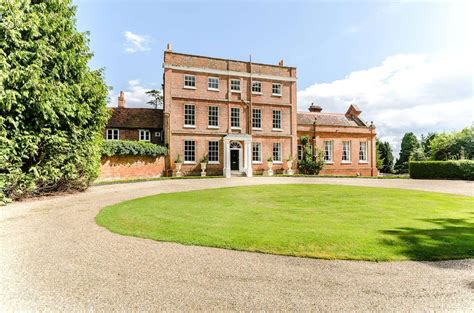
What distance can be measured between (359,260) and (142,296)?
3.23 metres

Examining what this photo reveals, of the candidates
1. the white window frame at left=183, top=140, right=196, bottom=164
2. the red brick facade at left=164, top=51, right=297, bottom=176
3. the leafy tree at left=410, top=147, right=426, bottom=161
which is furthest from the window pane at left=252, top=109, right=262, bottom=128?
the leafy tree at left=410, top=147, right=426, bottom=161

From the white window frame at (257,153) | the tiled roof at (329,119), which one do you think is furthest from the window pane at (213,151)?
the tiled roof at (329,119)

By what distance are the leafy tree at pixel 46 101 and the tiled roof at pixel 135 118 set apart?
1126 centimetres

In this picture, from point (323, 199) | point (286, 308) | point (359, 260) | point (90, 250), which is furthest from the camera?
point (323, 199)

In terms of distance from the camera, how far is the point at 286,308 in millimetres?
2939

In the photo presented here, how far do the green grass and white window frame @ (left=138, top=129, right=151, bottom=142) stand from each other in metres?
17.3

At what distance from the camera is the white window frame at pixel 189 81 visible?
25.0 m

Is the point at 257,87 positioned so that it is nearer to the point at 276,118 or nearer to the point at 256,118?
the point at 256,118

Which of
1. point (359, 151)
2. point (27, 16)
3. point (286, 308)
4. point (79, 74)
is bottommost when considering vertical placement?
point (286, 308)

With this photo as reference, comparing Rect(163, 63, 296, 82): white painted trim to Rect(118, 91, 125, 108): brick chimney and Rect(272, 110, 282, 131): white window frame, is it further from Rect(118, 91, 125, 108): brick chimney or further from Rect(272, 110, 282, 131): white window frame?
Rect(118, 91, 125, 108): brick chimney

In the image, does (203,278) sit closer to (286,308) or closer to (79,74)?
(286,308)

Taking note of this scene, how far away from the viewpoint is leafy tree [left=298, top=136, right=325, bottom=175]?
27453 millimetres

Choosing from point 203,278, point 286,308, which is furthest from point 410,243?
point 203,278

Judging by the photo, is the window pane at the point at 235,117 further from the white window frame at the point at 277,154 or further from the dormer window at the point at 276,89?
the dormer window at the point at 276,89
